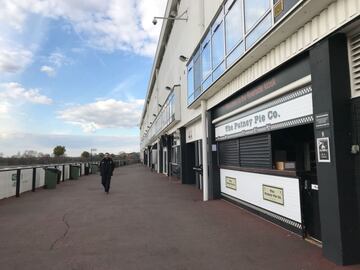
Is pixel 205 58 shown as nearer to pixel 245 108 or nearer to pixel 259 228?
pixel 245 108

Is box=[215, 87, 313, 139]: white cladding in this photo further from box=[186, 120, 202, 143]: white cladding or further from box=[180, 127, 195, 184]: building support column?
box=[180, 127, 195, 184]: building support column

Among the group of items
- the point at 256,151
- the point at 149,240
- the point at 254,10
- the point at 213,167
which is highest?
the point at 254,10

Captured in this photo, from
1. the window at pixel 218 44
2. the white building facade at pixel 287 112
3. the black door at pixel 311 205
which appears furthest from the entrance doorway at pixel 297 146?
the window at pixel 218 44

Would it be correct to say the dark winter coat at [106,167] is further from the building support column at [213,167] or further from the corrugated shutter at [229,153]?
the corrugated shutter at [229,153]

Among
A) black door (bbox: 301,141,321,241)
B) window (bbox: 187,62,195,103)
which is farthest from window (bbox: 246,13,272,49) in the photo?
window (bbox: 187,62,195,103)

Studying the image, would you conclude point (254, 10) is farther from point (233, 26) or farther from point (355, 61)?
point (355, 61)

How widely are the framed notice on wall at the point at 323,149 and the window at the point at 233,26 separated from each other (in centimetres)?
406

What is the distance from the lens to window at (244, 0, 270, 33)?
24.0 feet

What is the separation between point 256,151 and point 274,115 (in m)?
1.58

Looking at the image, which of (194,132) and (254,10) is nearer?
(254,10)

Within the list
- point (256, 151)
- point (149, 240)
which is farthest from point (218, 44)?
point (149, 240)

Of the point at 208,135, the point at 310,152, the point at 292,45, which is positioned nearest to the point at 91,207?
the point at 208,135

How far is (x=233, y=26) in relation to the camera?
949 centimetres

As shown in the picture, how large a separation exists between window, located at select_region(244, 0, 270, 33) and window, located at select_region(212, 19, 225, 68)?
6.97 feet
